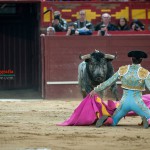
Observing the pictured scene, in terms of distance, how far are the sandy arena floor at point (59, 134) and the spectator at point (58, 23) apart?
12.5ft

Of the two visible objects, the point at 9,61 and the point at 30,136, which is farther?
the point at 9,61

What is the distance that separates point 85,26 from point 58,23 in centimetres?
58

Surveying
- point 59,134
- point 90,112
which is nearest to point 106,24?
point 90,112

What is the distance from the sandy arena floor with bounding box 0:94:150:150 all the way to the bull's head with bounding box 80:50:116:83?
82cm

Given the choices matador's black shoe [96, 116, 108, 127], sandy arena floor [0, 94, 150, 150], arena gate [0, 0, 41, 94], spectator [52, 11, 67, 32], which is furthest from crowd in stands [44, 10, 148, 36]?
matador's black shoe [96, 116, 108, 127]

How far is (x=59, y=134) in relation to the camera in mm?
9141

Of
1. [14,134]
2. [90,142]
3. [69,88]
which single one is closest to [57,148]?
[90,142]

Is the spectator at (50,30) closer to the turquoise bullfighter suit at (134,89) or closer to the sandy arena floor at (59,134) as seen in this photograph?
the sandy arena floor at (59,134)

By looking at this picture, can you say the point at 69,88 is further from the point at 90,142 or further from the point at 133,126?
the point at 90,142

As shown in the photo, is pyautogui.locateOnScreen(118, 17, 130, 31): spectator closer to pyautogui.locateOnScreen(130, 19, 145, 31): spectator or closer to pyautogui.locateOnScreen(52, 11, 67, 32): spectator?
pyautogui.locateOnScreen(130, 19, 145, 31): spectator

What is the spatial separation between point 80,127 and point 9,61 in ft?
28.7

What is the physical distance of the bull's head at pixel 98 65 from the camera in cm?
1311

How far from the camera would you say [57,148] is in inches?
305

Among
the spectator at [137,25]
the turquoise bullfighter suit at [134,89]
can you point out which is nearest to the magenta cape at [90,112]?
the turquoise bullfighter suit at [134,89]
